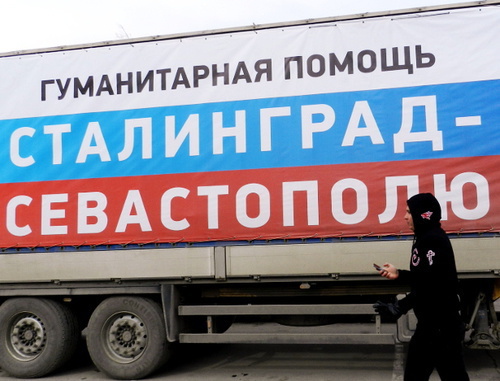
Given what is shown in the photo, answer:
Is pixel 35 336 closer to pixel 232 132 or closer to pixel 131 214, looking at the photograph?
pixel 131 214

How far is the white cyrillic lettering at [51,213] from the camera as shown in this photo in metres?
6.55

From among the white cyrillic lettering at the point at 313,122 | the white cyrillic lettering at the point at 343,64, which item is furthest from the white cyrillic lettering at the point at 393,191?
the white cyrillic lettering at the point at 343,64

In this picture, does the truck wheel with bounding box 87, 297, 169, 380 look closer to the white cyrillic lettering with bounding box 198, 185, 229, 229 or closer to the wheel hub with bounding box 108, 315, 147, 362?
the wheel hub with bounding box 108, 315, 147, 362

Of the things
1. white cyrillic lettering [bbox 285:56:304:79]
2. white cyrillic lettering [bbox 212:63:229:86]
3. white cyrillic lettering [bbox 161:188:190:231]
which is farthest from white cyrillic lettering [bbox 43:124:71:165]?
white cyrillic lettering [bbox 285:56:304:79]

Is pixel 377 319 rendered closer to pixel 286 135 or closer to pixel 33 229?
pixel 286 135

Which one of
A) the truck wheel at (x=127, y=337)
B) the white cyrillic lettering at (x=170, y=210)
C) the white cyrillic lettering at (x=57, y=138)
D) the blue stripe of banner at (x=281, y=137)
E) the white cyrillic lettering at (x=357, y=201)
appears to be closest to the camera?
the blue stripe of banner at (x=281, y=137)

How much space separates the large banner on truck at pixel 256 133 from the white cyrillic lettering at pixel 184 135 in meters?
0.01

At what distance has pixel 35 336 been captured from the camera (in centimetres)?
672

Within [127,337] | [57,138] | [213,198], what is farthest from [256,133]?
[127,337]

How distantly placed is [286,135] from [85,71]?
249 centimetres

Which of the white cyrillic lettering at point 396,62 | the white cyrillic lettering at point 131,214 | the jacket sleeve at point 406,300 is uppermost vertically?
the white cyrillic lettering at point 396,62

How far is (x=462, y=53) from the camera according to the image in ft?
19.6

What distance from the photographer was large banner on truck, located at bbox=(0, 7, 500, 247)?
590 cm

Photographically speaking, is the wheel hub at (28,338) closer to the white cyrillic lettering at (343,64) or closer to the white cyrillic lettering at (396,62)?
the white cyrillic lettering at (343,64)
